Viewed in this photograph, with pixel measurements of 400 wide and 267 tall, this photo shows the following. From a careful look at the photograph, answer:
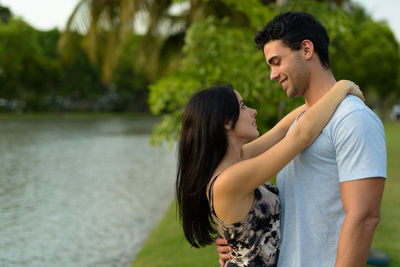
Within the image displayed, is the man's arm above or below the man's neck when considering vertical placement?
below

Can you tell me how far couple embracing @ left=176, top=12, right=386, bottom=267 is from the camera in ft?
5.30

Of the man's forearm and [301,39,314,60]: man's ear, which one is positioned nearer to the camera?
the man's forearm

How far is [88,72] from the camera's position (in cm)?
5519

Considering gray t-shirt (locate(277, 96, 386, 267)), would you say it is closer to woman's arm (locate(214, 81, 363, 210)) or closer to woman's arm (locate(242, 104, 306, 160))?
woman's arm (locate(214, 81, 363, 210))

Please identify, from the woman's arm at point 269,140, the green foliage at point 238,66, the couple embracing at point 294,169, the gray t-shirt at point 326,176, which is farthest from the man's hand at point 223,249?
the green foliage at point 238,66

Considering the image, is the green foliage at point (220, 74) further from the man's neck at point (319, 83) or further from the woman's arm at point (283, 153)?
the woman's arm at point (283, 153)

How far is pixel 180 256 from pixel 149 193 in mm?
4491

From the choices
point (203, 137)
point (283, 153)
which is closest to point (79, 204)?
point (203, 137)

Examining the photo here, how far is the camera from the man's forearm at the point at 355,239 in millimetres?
1610

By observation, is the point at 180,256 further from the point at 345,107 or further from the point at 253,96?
the point at 345,107

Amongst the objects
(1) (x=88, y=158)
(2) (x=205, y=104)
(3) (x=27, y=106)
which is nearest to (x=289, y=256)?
(2) (x=205, y=104)

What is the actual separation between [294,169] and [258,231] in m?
0.31

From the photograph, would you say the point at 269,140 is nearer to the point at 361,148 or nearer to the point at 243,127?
the point at 243,127

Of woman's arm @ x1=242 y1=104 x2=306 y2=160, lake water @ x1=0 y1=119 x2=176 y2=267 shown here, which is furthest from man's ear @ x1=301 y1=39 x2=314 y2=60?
lake water @ x1=0 y1=119 x2=176 y2=267
